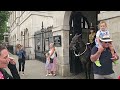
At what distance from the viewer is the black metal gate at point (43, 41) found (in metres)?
11.5

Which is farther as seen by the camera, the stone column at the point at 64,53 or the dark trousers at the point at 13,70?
the stone column at the point at 64,53

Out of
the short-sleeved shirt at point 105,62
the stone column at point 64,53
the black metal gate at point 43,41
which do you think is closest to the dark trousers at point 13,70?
the short-sleeved shirt at point 105,62

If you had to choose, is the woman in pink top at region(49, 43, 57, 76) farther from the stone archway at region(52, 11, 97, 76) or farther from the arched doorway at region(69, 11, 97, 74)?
the arched doorway at region(69, 11, 97, 74)

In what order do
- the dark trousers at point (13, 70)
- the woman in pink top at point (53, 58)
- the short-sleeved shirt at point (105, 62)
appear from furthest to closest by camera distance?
the woman in pink top at point (53, 58) < the short-sleeved shirt at point (105, 62) < the dark trousers at point (13, 70)

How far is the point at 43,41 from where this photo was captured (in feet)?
41.9

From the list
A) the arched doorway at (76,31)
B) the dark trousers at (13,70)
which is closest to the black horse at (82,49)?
the arched doorway at (76,31)

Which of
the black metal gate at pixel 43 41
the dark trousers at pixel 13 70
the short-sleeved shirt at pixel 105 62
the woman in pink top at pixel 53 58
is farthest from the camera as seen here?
the black metal gate at pixel 43 41

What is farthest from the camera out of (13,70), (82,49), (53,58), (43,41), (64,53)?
(43,41)

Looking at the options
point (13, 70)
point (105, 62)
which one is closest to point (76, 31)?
point (105, 62)

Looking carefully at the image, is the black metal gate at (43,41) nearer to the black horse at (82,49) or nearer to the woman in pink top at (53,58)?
the woman in pink top at (53,58)

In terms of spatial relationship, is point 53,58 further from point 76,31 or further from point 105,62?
point 105,62

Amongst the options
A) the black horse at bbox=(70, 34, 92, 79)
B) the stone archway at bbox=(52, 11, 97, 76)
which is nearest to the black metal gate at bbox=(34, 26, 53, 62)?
the stone archway at bbox=(52, 11, 97, 76)
